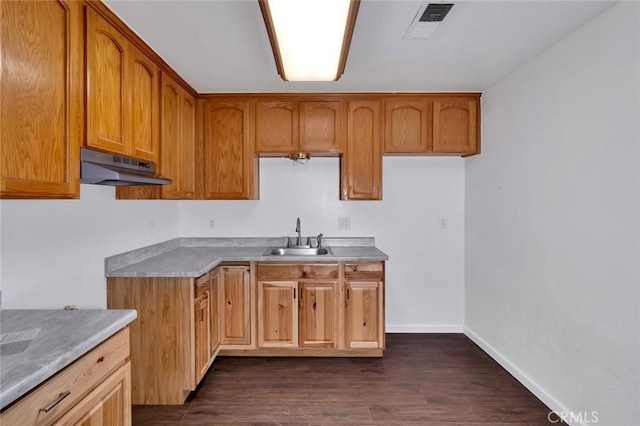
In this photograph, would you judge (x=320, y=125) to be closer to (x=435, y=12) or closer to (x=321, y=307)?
(x=435, y=12)

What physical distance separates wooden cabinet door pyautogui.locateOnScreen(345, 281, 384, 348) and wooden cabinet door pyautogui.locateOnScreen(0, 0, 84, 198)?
2129mm

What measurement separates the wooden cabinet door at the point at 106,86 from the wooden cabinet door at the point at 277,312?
Result: 1.57 meters

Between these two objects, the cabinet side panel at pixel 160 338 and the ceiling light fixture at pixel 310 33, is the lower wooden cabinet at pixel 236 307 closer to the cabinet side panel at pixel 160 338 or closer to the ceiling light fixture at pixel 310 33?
the cabinet side panel at pixel 160 338

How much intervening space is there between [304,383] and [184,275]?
4.02ft

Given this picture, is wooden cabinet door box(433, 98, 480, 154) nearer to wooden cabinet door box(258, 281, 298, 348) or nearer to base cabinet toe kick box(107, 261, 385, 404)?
base cabinet toe kick box(107, 261, 385, 404)

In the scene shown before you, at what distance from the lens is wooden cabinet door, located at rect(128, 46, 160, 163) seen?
2.04 m

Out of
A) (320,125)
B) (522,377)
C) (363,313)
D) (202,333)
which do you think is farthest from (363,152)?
(522,377)

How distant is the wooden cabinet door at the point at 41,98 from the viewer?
3.85ft

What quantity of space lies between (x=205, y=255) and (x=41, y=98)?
5.82 ft

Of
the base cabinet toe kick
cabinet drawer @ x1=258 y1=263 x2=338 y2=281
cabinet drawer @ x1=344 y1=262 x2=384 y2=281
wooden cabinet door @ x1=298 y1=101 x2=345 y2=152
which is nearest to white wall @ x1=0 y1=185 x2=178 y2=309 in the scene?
the base cabinet toe kick

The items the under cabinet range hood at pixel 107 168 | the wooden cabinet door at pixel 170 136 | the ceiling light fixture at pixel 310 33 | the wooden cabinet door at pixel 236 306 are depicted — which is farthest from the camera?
the wooden cabinet door at pixel 236 306

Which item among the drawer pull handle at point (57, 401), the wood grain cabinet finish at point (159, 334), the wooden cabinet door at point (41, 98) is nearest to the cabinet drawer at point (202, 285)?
the wood grain cabinet finish at point (159, 334)

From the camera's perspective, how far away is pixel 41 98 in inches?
52.0

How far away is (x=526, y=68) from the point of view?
243cm
